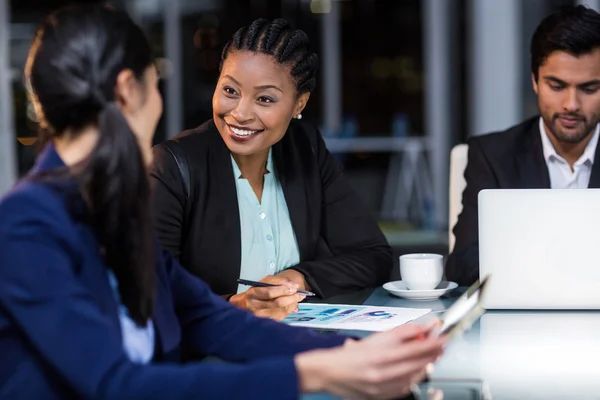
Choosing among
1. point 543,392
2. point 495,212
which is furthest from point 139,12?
point 543,392

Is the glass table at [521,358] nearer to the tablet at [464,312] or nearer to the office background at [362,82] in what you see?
the tablet at [464,312]

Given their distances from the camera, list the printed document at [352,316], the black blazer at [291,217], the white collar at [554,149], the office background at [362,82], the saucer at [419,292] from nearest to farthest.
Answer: the printed document at [352,316] → the saucer at [419,292] → the black blazer at [291,217] → the white collar at [554,149] → the office background at [362,82]

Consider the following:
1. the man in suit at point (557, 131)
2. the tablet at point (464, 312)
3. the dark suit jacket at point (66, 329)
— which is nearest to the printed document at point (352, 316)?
the tablet at point (464, 312)

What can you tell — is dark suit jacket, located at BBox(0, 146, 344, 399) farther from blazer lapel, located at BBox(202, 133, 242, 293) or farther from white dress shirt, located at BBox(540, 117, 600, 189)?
white dress shirt, located at BBox(540, 117, 600, 189)

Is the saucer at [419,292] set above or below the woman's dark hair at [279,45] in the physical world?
below

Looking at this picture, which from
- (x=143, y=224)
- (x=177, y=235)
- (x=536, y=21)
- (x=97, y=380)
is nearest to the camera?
(x=97, y=380)

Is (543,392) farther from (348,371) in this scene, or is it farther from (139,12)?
(139,12)

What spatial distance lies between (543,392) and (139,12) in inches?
269

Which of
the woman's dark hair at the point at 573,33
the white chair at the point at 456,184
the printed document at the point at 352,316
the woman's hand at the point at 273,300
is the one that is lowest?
the printed document at the point at 352,316

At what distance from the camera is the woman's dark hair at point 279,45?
2.04m

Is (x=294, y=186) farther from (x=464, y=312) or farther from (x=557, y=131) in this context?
(x=464, y=312)

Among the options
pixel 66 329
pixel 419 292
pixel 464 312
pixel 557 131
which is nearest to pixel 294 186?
pixel 419 292

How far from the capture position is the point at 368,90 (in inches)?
304

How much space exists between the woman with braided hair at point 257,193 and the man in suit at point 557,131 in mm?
475
